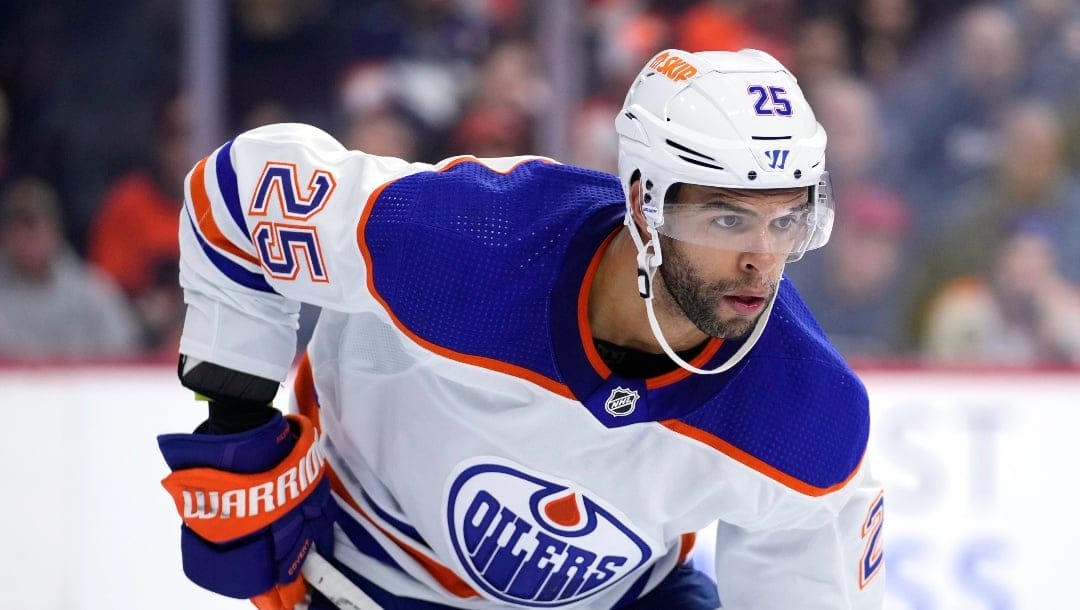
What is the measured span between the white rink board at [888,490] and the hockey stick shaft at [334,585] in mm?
772

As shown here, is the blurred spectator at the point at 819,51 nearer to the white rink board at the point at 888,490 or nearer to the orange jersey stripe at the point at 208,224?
the white rink board at the point at 888,490

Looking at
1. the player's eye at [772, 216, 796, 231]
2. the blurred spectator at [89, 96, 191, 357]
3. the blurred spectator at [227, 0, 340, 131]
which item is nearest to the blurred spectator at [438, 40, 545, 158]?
the blurred spectator at [227, 0, 340, 131]

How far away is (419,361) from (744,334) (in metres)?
0.49

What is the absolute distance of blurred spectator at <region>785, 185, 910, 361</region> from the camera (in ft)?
14.8

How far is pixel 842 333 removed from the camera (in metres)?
4.51

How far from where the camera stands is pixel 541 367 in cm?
202

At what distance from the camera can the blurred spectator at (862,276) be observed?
177 inches

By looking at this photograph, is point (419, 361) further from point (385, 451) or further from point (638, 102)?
point (638, 102)

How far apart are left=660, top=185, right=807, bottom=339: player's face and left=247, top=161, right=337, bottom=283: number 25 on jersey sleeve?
54 centimetres

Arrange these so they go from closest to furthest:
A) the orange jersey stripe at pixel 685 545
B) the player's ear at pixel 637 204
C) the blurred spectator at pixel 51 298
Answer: the player's ear at pixel 637 204, the orange jersey stripe at pixel 685 545, the blurred spectator at pixel 51 298

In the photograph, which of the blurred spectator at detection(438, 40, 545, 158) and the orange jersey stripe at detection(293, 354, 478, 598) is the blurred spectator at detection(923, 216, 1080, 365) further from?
the orange jersey stripe at detection(293, 354, 478, 598)

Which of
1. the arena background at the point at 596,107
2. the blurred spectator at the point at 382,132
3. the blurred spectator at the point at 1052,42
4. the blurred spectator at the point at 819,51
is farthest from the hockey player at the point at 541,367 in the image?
the blurred spectator at the point at 1052,42

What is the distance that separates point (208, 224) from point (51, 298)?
2.23 metres

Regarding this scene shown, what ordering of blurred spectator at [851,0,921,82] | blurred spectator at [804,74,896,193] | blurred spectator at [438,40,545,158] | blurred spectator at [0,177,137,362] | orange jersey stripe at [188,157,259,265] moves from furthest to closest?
blurred spectator at [851,0,921,82] → blurred spectator at [804,74,896,193] → blurred spectator at [438,40,545,158] → blurred spectator at [0,177,137,362] → orange jersey stripe at [188,157,259,265]
